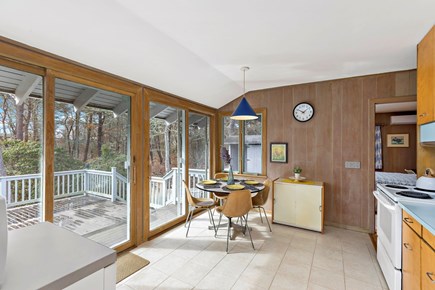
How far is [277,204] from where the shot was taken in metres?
3.57

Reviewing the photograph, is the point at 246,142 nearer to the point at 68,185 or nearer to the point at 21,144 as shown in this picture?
the point at 68,185

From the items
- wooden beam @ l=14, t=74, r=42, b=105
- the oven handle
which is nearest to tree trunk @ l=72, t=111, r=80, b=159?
wooden beam @ l=14, t=74, r=42, b=105

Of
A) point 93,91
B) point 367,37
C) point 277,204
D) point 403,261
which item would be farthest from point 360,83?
point 93,91

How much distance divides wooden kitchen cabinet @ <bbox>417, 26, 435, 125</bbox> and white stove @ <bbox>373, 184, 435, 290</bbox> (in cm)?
77

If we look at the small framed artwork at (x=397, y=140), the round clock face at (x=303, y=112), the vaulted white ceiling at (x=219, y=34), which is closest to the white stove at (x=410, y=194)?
the vaulted white ceiling at (x=219, y=34)

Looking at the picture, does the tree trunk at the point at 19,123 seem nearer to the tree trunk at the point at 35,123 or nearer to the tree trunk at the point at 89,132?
the tree trunk at the point at 35,123

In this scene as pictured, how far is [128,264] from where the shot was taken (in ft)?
7.75

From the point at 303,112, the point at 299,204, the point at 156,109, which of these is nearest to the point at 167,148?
the point at 156,109

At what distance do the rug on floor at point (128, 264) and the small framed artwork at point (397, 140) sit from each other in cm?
757

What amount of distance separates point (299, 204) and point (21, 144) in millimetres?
3624

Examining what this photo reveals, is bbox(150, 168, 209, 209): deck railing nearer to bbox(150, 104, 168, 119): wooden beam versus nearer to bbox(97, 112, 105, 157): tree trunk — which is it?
bbox(150, 104, 168, 119): wooden beam

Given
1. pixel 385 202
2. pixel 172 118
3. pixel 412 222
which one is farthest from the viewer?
pixel 172 118

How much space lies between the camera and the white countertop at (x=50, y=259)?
0.68m

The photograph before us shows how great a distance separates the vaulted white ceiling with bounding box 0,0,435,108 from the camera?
170 centimetres
